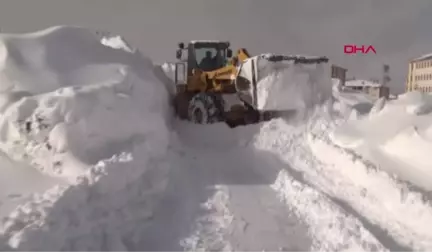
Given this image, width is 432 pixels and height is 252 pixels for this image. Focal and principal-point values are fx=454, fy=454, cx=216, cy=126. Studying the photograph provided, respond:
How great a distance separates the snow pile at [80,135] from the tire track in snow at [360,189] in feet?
7.77

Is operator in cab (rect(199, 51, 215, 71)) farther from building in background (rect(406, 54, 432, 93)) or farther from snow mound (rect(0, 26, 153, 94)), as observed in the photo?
building in background (rect(406, 54, 432, 93))

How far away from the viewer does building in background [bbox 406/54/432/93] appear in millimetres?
24541

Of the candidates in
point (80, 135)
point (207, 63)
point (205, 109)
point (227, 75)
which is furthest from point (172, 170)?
point (207, 63)

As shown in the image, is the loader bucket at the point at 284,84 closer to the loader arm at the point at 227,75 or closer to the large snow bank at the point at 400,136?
the loader arm at the point at 227,75

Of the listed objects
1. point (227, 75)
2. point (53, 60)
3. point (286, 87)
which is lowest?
point (286, 87)

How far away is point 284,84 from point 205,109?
1.94 meters

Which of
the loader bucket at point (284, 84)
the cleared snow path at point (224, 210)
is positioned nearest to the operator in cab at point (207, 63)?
the loader bucket at point (284, 84)

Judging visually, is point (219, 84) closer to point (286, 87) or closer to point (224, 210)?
point (286, 87)

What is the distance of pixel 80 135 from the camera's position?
675 centimetres

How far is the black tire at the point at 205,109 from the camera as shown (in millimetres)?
10656

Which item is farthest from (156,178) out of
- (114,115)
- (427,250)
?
(427,250)

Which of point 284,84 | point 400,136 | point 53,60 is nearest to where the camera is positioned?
point 400,136

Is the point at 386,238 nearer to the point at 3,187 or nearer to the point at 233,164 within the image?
the point at 233,164

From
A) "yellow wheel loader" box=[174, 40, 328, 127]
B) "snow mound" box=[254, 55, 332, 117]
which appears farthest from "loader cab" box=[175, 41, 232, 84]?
"snow mound" box=[254, 55, 332, 117]
